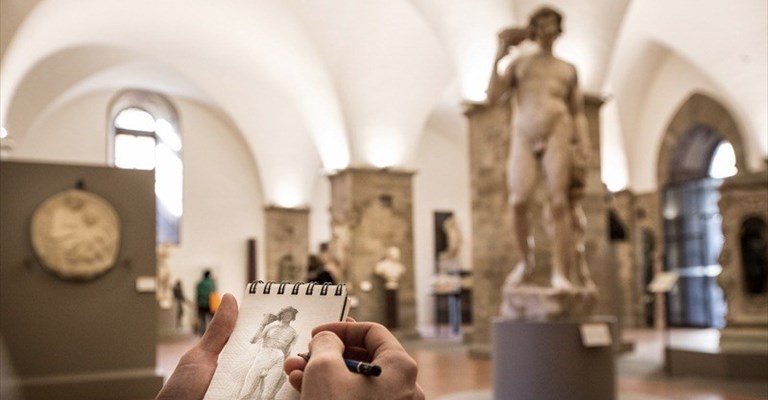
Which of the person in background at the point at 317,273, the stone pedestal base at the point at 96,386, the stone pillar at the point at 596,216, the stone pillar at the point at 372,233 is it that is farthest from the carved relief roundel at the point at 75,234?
the stone pillar at the point at 372,233

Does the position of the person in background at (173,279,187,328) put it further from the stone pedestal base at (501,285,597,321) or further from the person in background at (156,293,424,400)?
the person in background at (156,293,424,400)

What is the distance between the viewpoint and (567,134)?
21.7ft

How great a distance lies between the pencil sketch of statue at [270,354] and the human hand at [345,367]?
0.08m

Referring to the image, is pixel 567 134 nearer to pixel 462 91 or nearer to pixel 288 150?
pixel 462 91

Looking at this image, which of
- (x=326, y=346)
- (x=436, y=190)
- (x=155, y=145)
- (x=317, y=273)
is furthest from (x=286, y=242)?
(x=326, y=346)

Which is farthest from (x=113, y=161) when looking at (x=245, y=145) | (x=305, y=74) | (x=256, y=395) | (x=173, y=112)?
(x=256, y=395)

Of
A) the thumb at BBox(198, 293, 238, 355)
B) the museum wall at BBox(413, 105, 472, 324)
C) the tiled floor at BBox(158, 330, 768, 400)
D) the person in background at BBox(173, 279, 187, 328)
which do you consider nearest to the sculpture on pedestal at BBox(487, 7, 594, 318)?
the tiled floor at BBox(158, 330, 768, 400)

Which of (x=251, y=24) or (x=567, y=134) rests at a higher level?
(x=251, y=24)

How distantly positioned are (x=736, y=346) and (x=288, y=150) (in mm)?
15384

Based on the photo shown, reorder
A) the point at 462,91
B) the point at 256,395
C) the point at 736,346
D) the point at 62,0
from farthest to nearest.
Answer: the point at 62,0
the point at 462,91
the point at 736,346
the point at 256,395

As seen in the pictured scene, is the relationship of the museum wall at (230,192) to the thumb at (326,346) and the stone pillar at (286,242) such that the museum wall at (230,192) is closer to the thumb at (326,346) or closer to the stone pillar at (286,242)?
the stone pillar at (286,242)

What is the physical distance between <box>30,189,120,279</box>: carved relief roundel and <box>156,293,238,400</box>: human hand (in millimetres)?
6209

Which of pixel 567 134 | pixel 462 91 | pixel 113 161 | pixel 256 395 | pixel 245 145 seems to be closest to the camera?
pixel 256 395

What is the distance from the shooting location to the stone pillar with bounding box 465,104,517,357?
11.4m
